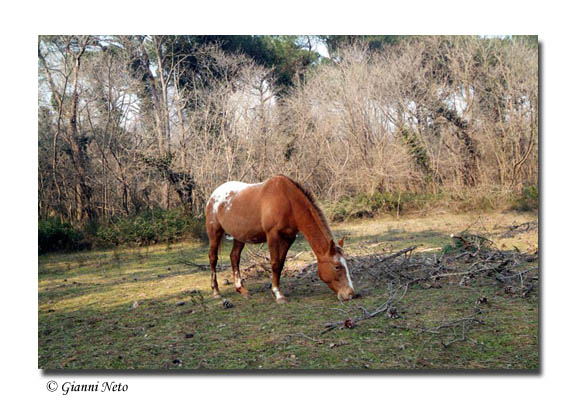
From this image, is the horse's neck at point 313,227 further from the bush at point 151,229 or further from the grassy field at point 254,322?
the bush at point 151,229

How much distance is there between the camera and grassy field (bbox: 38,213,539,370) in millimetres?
3605

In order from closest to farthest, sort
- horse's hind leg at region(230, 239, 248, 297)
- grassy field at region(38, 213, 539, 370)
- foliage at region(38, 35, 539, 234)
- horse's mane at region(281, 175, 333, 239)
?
1. grassy field at region(38, 213, 539, 370)
2. horse's mane at region(281, 175, 333, 239)
3. foliage at region(38, 35, 539, 234)
4. horse's hind leg at region(230, 239, 248, 297)

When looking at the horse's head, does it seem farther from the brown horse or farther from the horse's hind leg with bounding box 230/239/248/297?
the horse's hind leg with bounding box 230/239/248/297

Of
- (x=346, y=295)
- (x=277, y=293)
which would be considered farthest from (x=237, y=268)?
(x=346, y=295)

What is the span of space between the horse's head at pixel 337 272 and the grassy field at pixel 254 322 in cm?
13

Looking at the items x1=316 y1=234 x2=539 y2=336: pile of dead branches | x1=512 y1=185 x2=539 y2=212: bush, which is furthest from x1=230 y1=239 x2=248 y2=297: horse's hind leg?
x1=512 y1=185 x2=539 y2=212: bush

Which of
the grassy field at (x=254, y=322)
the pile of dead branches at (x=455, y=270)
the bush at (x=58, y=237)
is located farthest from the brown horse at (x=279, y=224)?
the bush at (x=58, y=237)

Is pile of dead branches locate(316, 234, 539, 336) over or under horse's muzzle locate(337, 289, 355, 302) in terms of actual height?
over

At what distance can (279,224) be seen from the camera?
498 cm

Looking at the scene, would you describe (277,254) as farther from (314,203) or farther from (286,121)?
(286,121)

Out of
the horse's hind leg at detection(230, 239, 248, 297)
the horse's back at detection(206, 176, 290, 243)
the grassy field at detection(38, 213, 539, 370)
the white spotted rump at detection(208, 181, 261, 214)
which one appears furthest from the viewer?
the white spotted rump at detection(208, 181, 261, 214)
